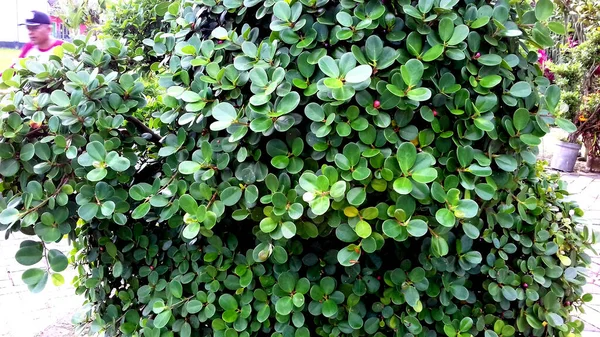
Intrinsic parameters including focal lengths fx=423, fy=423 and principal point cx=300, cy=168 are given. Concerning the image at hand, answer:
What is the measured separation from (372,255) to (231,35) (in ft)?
2.13

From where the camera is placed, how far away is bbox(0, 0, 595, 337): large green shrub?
0.91 meters

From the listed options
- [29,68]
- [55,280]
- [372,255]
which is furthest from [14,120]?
Result: [372,255]

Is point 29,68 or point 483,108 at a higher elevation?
point 483,108

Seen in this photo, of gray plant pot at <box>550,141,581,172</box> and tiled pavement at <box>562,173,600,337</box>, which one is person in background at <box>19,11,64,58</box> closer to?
tiled pavement at <box>562,173,600,337</box>

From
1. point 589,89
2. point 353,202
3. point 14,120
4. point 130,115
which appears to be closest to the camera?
point 353,202

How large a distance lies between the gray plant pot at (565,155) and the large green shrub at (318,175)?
5457 mm

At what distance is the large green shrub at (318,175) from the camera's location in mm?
912

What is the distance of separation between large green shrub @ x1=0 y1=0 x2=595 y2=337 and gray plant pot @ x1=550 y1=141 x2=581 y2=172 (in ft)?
17.9

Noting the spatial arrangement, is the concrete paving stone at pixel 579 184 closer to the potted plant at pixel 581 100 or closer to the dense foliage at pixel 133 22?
the potted plant at pixel 581 100

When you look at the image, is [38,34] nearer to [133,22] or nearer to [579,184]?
[133,22]

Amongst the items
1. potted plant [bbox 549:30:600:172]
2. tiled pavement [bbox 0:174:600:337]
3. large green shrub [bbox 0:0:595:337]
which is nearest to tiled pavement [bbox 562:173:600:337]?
tiled pavement [bbox 0:174:600:337]

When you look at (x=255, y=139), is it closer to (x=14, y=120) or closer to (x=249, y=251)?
(x=249, y=251)

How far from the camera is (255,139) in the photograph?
975 mm

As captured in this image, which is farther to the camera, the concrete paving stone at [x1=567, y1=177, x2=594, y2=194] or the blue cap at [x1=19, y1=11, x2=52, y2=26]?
the concrete paving stone at [x1=567, y1=177, x2=594, y2=194]
